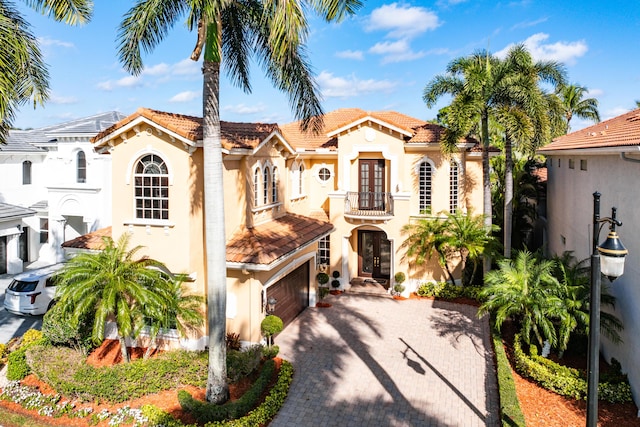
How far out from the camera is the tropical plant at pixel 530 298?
1183 cm

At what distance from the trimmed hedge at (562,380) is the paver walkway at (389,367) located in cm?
104

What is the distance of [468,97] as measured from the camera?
18.0 meters

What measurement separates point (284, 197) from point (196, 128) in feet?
19.0

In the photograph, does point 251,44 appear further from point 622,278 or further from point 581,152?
point 622,278

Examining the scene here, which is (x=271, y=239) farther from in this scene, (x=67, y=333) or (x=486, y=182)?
(x=486, y=182)

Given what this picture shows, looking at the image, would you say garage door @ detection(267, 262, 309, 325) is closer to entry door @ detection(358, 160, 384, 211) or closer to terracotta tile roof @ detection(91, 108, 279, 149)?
entry door @ detection(358, 160, 384, 211)

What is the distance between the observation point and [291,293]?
1752cm

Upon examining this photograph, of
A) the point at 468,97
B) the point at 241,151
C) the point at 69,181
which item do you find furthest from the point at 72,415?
the point at 468,97

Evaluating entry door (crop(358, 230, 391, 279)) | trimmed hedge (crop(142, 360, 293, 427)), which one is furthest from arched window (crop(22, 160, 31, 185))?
trimmed hedge (crop(142, 360, 293, 427))

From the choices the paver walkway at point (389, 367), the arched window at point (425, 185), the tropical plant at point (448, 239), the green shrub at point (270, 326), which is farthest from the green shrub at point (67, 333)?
the arched window at point (425, 185)

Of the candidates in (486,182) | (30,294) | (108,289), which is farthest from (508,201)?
(30,294)

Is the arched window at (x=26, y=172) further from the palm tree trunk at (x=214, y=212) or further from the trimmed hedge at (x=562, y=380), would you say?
the trimmed hedge at (x=562, y=380)

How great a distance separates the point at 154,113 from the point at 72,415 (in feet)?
28.9

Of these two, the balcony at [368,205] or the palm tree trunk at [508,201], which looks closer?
the palm tree trunk at [508,201]
